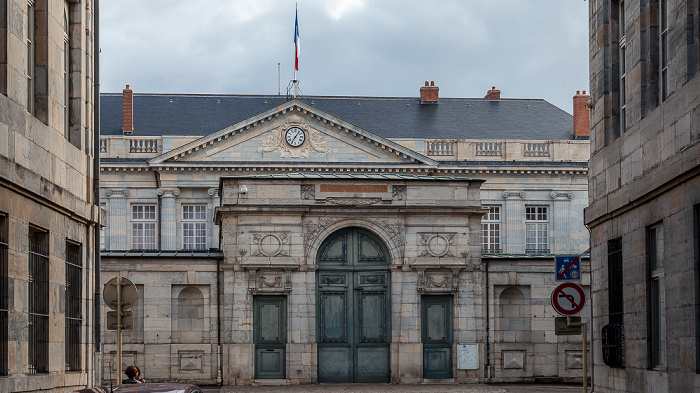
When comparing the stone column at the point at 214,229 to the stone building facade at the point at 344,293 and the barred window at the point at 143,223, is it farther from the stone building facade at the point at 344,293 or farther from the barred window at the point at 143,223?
the stone building facade at the point at 344,293

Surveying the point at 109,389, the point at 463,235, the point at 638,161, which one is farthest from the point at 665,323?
the point at 463,235

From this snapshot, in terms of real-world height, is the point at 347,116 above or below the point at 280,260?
above

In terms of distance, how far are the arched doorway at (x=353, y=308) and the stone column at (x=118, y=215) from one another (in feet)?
87.7

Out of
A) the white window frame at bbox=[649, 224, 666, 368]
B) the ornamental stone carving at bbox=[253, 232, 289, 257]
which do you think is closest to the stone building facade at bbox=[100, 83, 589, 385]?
the ornamental stone carving at bbox=[253, 232, 289, 257]

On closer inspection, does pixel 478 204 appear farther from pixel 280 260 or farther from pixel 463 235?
pixel 280 260

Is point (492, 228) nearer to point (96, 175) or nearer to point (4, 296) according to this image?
point (96, 175)

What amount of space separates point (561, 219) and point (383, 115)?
35.4 feet

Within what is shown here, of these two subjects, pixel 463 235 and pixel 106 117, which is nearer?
pixel 463 235

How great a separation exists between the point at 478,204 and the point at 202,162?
84.7ft

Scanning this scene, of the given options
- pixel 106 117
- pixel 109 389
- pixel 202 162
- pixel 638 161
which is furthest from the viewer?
pixel 106 117

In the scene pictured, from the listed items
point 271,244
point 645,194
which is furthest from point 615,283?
point 271,244

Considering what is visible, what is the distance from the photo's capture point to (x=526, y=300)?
32.8m

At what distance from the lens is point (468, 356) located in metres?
32.0

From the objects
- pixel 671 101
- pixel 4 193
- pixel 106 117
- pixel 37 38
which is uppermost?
pixel 106 117
